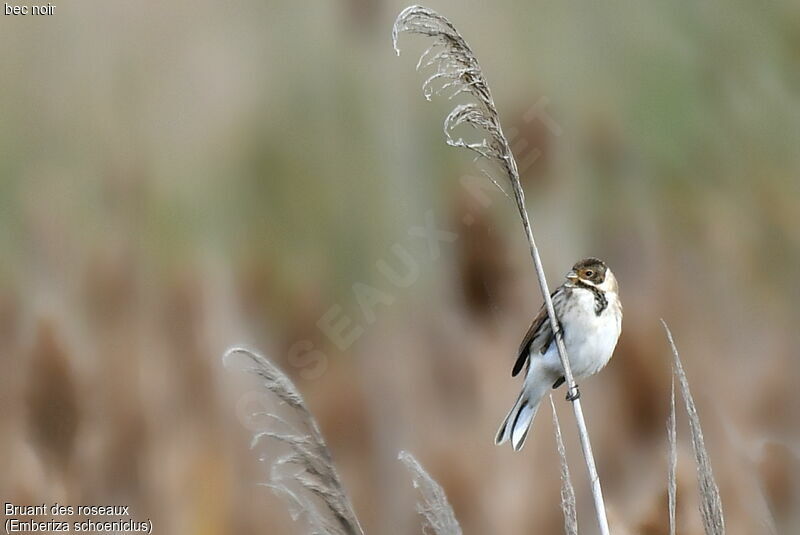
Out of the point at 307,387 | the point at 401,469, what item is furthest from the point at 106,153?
the point at 401,469

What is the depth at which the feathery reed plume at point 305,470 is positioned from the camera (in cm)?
125

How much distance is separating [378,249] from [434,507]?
1878 mm

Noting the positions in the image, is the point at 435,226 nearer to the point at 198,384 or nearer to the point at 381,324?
the point at 381,324

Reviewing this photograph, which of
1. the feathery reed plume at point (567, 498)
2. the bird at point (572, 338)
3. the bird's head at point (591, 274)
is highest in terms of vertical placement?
the bird's head at point (591, 274)

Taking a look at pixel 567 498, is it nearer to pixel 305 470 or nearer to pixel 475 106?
pixel 305 470

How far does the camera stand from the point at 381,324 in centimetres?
302

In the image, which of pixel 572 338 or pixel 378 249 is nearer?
pixel 572 338

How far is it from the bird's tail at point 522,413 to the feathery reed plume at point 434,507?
1.07 meters

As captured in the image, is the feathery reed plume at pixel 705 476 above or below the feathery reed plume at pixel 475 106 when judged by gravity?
below

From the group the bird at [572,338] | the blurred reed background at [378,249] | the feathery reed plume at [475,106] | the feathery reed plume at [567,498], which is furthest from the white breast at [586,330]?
the feathery reed plume at [567,498]

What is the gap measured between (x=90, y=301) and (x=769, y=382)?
209 cm

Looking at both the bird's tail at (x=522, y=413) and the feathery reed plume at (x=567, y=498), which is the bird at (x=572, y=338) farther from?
the feathery reed plume at (x=567, y=498)

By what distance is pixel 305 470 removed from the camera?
132 cm

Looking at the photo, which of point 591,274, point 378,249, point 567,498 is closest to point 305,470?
point 567,498
